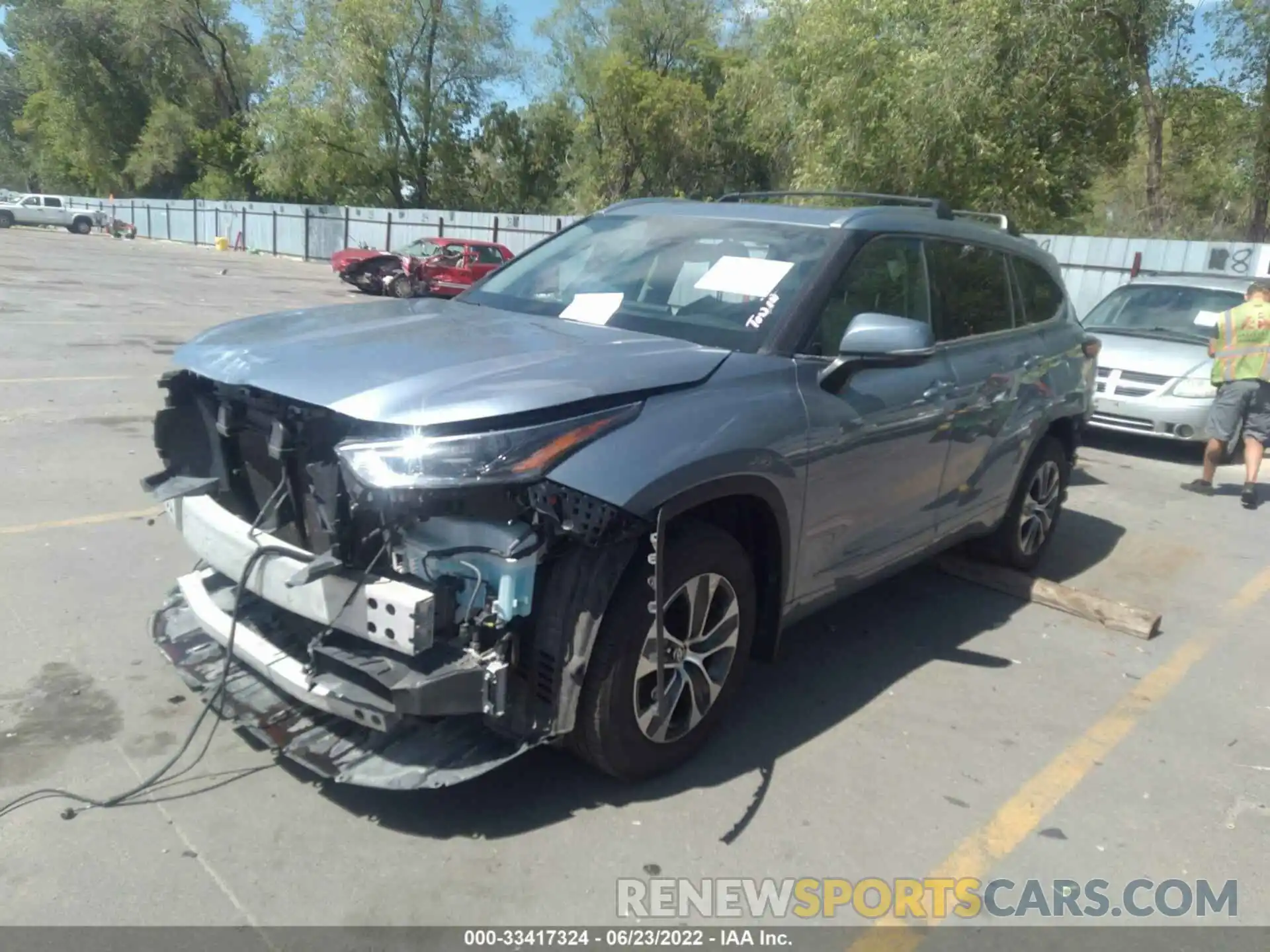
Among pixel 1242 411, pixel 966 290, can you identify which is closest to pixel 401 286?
pixel 1242 411

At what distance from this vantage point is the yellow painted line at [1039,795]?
2.87 m

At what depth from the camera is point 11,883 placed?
9.02 feet

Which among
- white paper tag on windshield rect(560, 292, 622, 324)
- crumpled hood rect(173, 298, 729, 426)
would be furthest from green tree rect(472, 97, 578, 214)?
crumpled hood rect(173, 298, 729, 426)

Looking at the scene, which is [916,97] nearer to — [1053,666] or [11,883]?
[1053,666]

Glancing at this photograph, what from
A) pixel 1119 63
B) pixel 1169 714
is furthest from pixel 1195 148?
pixel 1169 714

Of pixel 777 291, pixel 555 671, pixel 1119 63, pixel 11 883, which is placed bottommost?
pixel 11 883

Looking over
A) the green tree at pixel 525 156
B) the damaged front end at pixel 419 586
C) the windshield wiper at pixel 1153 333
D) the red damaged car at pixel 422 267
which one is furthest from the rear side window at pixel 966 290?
the green tree at pixel 525 156

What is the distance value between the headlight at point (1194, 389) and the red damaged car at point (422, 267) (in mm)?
17700

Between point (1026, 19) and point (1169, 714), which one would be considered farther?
point (1026, 19)

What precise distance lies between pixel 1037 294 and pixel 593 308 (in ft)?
9.28

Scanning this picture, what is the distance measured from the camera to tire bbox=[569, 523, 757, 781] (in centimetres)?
301

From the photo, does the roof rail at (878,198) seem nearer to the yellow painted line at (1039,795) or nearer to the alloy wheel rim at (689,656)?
the alloy wheel rim at (689,656)

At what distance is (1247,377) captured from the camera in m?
7.97

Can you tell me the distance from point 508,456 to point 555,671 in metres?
0.63
